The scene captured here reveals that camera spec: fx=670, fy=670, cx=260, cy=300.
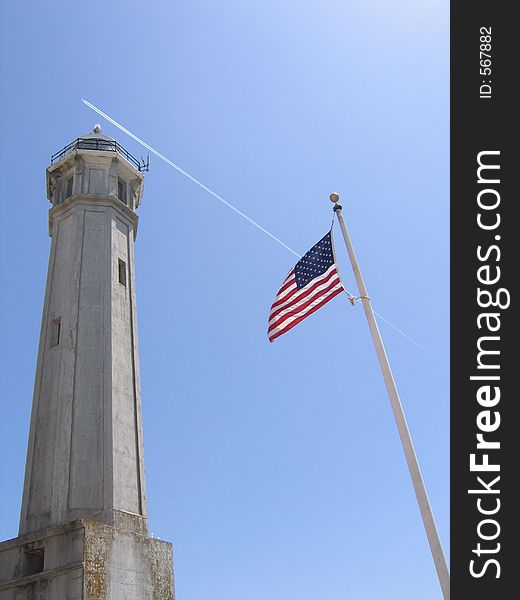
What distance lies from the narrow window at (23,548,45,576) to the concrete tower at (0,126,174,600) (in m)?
0.03

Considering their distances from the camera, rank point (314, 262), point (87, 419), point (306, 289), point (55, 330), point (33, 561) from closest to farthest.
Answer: point (306, 289) → point (314, 262) → point (33, 561) → point (87, 419) → point (55, 330)

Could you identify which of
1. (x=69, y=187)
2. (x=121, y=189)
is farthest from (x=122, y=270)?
(x=69, y=187)

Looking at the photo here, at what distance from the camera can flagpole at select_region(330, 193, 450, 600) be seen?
1180 centimetres

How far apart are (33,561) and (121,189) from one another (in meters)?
16.6

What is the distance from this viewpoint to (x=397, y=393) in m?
13.7

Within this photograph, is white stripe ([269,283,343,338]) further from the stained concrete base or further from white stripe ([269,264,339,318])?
the stained concrete base

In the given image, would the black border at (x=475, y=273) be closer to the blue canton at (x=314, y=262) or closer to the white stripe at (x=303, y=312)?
the white stripe at (x=303, y=312)

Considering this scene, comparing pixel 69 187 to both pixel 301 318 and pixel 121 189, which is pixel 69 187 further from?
pixel 301 318

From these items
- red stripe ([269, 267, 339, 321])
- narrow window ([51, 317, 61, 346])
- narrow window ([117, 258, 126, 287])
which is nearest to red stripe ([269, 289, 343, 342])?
red stripe ([269, 267, 339, 321])

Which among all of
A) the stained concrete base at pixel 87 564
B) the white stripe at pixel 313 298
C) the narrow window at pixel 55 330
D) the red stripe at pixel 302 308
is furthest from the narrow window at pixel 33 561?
the white stripe at pixel 313 298

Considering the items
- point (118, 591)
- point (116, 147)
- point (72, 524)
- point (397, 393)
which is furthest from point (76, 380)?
point (397, 393)

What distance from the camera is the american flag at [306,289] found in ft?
51.3

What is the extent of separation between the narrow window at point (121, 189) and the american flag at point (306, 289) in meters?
16.7

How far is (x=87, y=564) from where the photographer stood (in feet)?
66.7
